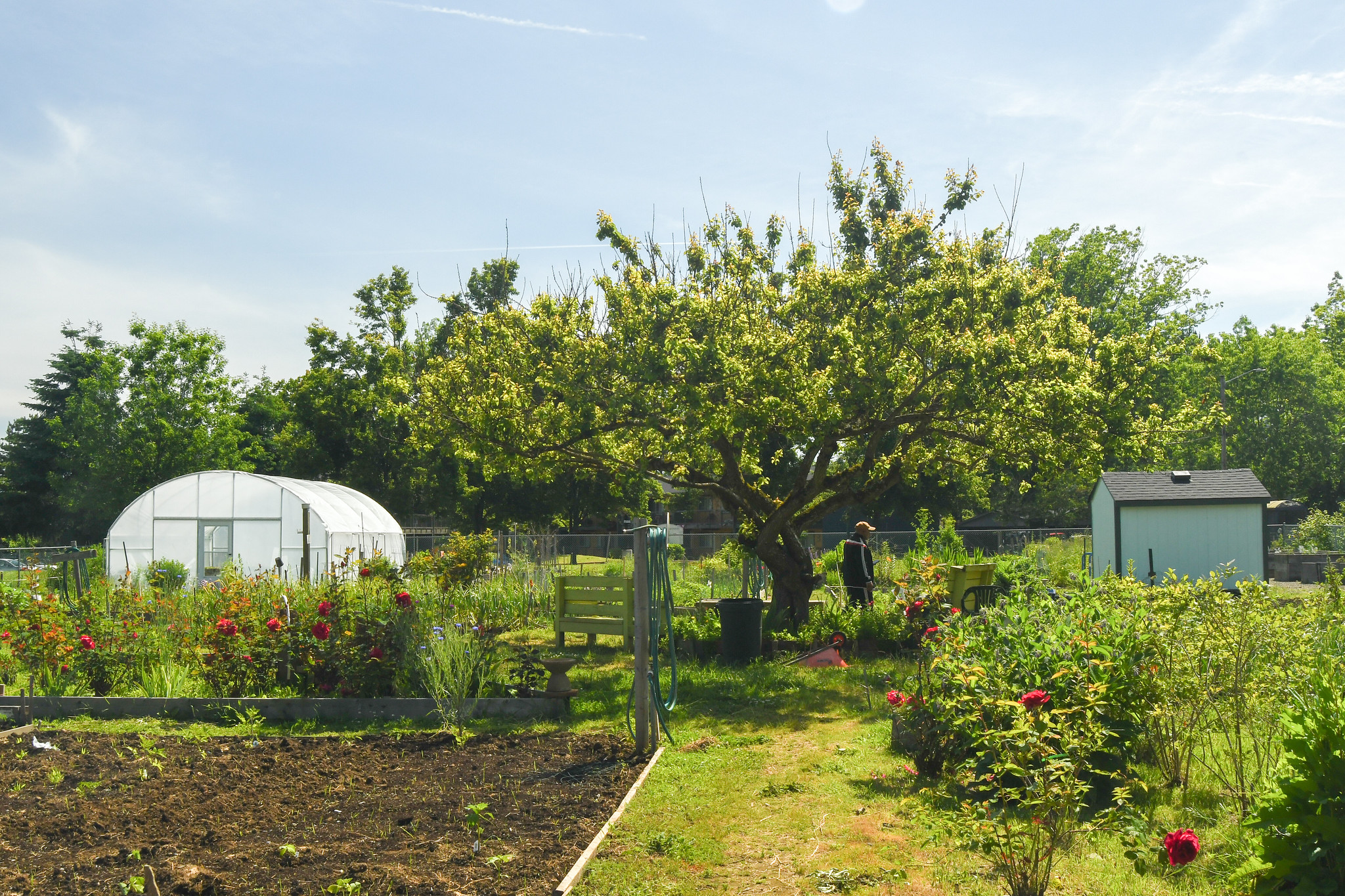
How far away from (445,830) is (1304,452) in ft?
166

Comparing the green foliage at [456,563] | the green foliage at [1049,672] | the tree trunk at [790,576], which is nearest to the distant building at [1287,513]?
the tree trunk at [790,576]

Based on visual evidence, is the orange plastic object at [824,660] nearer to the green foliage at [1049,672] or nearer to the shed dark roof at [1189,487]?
the green foliage at [1049,672]

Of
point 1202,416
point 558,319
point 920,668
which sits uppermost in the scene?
point 558,319

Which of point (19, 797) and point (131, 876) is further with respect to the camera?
point (19, 797)

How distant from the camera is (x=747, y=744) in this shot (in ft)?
24.2

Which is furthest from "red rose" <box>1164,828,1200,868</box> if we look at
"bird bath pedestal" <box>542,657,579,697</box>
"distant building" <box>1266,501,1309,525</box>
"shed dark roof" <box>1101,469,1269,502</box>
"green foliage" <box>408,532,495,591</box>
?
"distant building" <box>1266,501,1309,525</box>

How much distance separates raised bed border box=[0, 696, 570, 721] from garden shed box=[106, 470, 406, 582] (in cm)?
1335

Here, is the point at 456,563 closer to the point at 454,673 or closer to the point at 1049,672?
the point at 454,673

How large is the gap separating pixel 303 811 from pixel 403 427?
32114 millimetres

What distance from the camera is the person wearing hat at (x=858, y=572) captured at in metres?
12.8

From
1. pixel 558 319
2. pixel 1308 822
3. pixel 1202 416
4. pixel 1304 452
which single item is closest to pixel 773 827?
pixel 1308 822

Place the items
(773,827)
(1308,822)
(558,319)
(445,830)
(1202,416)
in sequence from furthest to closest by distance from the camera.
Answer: (1202,416)
(558,319)
(773,827)
(445,830)
(1308,822)

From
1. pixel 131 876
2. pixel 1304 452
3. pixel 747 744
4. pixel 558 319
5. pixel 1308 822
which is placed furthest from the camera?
pixel 1304 452

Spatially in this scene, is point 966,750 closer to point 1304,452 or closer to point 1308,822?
point 1308,822
